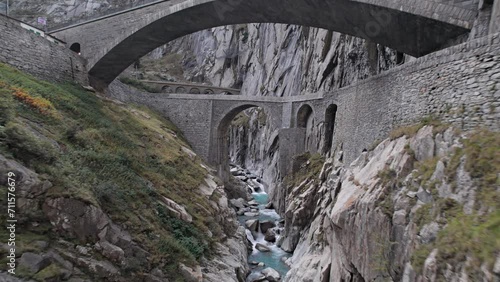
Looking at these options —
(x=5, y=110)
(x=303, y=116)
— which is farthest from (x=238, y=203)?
(x=5, y=110)

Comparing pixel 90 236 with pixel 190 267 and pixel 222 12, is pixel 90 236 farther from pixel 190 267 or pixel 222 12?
pixel 222 12

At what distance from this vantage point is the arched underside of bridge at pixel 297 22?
10.8 m

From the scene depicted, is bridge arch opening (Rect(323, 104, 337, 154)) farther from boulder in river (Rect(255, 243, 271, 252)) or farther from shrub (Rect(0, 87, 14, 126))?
shrub (Rect(0, 87, 14, 126))

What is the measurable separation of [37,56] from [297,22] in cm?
1606

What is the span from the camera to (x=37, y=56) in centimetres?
1664

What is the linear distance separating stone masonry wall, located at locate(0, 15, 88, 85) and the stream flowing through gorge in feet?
58.7

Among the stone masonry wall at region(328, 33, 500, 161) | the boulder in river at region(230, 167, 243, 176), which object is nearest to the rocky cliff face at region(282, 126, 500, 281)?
the stone masonry wall at region(328, 33, 500, 161)

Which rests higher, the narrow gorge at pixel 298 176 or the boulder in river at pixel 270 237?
the narrow gorge at pixel 298 176

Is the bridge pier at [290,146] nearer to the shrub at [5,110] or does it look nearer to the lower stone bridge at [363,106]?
the lower stone bridge at [363,106]

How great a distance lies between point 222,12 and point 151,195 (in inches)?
444

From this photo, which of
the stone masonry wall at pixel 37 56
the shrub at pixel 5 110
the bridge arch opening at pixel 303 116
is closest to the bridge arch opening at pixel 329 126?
the bridge arch opening at pixel 303 116

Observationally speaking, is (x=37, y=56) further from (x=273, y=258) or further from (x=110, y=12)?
(x=273, y=258)

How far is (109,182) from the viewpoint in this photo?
10234 millimetres

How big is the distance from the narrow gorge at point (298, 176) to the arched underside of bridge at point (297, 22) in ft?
0.45
